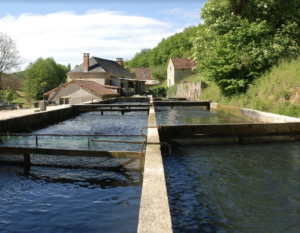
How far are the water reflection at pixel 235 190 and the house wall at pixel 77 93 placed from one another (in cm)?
2894

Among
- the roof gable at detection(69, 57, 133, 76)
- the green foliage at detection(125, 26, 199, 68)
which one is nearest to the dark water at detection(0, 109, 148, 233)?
Result: the roof gable at detection(69, 57, 133, 76)

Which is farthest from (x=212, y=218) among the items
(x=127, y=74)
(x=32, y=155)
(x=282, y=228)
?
(x=127, y=74)

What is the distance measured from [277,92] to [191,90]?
22.1 meters

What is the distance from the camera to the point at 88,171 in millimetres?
7426

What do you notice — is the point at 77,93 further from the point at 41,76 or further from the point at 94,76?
the point at 41,76

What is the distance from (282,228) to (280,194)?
1411 mm

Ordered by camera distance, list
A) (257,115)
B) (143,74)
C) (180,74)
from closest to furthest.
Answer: (257,115)
(180,74)
(143,74)

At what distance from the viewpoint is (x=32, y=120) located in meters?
15.9

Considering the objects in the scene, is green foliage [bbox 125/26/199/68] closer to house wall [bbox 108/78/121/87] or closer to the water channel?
house wall [bbox 108/78/121/87]

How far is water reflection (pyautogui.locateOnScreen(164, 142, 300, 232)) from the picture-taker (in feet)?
15.2

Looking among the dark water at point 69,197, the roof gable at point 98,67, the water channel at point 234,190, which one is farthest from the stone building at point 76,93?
the dark water at point 69,197

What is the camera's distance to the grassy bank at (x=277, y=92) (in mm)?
13969

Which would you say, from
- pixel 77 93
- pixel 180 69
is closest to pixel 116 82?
pixel 180 69

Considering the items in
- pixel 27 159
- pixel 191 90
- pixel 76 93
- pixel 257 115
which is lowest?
pixel 27 159
